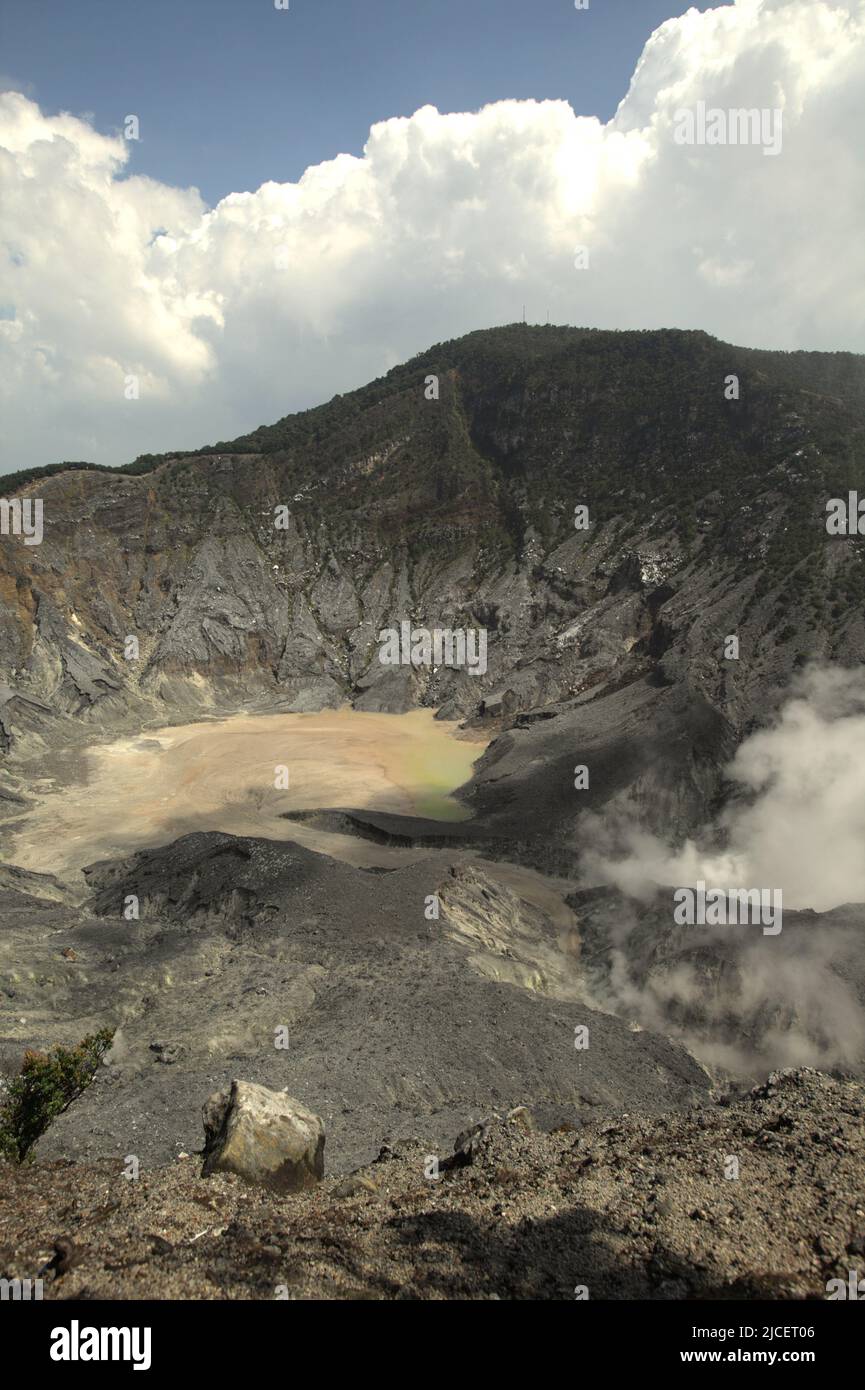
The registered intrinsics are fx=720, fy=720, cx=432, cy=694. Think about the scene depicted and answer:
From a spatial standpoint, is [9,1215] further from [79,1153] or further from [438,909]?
[438,909]

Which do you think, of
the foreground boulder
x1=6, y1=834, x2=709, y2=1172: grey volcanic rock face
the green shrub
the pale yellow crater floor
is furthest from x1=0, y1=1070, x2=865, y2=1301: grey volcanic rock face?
the pale yellow crater floor

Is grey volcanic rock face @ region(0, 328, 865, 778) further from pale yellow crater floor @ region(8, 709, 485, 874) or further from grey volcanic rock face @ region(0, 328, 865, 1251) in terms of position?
pale yellow crater floor @ region(8, 709, 485, 874)

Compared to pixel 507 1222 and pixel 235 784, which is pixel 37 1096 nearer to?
pixel 507 1222

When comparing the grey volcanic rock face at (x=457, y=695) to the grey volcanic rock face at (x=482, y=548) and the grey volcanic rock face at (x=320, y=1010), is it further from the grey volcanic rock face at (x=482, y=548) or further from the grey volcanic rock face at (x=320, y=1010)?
the grey volcanic rock face at (x=482, y=548)

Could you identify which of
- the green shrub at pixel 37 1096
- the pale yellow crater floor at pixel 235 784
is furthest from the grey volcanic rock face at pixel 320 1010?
the pale yellow crater floor at pixel 235 784

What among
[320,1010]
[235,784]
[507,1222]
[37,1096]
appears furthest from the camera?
[235,784]

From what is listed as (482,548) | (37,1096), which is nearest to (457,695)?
(482,548)
